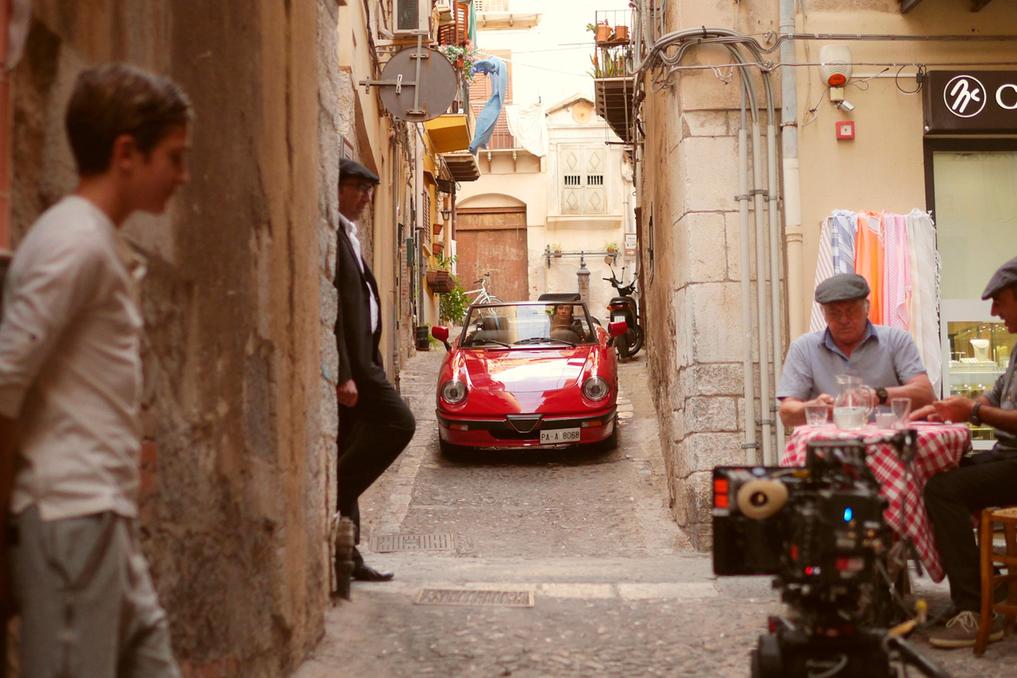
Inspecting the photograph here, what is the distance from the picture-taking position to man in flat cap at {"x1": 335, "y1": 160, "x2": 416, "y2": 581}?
570cm

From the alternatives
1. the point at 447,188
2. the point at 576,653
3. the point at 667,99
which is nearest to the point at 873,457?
the point at 576,653

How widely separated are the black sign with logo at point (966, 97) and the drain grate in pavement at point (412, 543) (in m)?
4.47

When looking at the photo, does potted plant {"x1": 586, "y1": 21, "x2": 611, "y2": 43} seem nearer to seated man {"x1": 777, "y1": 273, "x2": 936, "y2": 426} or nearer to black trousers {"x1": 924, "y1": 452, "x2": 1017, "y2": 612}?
seated man {"x1": 777, "y1": 273, "x2": 936, "y2": 426}

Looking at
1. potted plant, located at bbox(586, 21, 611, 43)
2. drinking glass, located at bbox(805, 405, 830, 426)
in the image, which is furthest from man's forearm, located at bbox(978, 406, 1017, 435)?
potted plant, located at bbox(586, 21, 611, 43)

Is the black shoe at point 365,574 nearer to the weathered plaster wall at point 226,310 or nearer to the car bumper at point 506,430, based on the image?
the weathered plaster wall at point 226,310

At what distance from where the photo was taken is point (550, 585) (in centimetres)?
605

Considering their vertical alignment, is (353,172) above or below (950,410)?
above

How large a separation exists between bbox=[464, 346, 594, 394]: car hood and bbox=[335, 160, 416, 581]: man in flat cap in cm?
493

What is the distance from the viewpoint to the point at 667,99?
354 inches

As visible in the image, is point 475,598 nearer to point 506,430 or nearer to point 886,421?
point 886,421

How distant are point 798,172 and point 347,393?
170 inches

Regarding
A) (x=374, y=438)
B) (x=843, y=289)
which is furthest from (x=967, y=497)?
(x=374, y=438)

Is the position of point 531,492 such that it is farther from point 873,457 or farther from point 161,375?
point 161,375

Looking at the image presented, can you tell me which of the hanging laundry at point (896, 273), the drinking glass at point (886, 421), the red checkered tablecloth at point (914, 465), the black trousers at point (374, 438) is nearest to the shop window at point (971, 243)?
the hanging laundry at point (896, 273)
